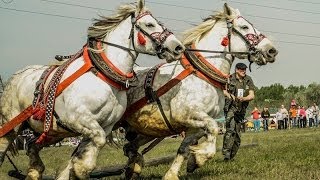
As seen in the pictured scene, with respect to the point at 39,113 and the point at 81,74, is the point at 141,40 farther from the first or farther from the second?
the point at 39,113

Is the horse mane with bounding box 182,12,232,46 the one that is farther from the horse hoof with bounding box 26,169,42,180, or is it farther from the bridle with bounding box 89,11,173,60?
the horse hoof with bounding box 26,169,42,180

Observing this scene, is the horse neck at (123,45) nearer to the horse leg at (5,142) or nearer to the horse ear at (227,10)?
the horse leg at (5,142)

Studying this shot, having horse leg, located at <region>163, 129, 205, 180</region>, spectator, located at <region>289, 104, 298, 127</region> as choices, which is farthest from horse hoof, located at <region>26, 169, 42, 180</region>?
spectator, located at <region>289, 104, 298, 127</region>

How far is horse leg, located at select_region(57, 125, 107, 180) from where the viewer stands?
6906 mm

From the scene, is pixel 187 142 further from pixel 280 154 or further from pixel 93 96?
pixel 280 154

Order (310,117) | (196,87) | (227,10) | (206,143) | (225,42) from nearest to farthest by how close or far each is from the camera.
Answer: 1. (206,143)
2. (196,87)
3. (225,42)
4. (227,10)
5. (310,117)

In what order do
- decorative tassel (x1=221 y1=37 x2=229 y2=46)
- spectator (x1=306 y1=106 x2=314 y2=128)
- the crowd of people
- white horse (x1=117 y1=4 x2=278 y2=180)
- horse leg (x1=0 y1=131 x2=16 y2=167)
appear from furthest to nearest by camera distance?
1. spectator (x1=306 y1=106 x2=314 y2=128)
2. the crowd of people
3. decorative tassel (x1=221 y1=37 x2=229 y2=46)
4. white horse (x1=117 y1=4 x2=278 y2=180)
5. horse leg (x1=0 y1=131 x2=16 y2=167)

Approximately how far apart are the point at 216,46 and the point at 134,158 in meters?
2.20

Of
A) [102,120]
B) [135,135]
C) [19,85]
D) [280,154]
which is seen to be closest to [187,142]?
[135,135]

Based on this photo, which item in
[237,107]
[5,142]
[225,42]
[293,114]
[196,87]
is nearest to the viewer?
[5,142]

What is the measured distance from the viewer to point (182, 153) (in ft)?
29.1

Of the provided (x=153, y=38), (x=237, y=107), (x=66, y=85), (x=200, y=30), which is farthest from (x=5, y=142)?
(x=237, y=107)

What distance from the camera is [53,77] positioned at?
7602mm

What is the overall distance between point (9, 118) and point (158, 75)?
2.25 metres
